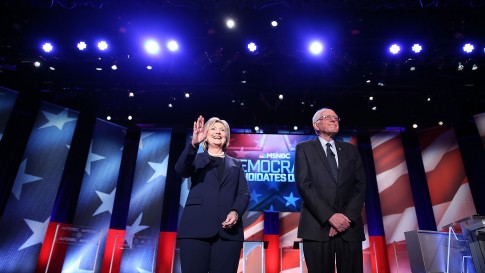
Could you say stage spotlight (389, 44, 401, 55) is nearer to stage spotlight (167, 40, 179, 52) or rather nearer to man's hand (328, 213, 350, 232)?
stage spotlight (167, 40, 179, 52)

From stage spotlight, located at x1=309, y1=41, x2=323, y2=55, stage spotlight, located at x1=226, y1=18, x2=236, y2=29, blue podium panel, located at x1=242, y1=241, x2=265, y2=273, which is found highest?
stage spotlight, located at x1=226, y1=18, x2=236, y2=29

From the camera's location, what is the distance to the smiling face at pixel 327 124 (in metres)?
2.14

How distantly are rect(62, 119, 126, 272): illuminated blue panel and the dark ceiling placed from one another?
18.9 inches

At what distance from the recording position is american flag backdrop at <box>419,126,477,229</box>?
6346 mm

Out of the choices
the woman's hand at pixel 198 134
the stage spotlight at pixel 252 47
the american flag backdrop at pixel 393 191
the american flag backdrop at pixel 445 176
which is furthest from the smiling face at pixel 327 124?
the american flag backdrop at pixel 445 176

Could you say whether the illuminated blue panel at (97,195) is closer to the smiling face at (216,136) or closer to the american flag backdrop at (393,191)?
the smiling face at (216,136)

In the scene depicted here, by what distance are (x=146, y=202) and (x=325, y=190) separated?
5542mm

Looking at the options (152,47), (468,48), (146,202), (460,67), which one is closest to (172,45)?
(152,47)

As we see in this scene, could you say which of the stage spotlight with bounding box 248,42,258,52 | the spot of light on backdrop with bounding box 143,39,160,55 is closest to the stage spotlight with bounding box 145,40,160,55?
the spot of light on backdrop with bounding box 143,39,160,55

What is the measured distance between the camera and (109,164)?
7020 millimetres

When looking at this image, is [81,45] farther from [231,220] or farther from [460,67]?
[460,67]

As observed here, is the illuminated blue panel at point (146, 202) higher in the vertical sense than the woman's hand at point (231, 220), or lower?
higher

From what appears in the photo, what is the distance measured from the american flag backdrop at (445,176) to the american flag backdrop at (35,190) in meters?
7.30

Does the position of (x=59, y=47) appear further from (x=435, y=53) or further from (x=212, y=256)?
(x=435, y=53)
